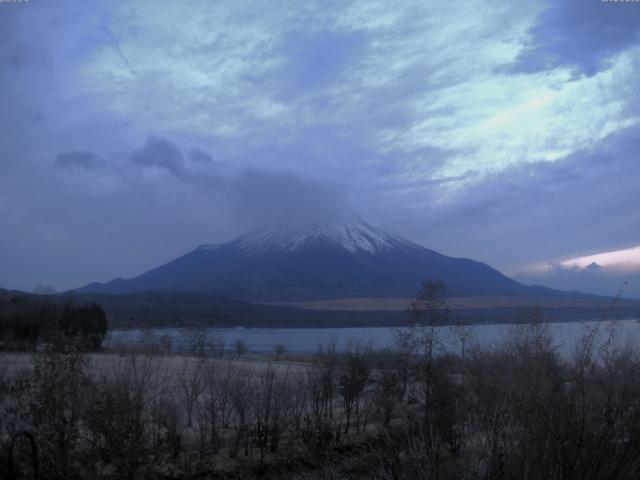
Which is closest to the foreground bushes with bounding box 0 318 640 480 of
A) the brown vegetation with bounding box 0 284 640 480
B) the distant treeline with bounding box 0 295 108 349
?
the brown vegetation with bounding box 0 284 640 480

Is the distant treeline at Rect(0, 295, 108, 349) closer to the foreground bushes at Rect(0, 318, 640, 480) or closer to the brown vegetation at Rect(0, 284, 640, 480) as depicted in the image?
the brown vegetation at Rect(0, 284, 640, 480)

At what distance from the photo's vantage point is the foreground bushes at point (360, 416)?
5062 millimetres

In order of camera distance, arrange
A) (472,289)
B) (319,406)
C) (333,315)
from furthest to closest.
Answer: (472,289)
(333,315)
(319,406)

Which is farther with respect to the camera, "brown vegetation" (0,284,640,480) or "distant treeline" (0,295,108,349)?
"distant treeline" (0,295,108,349)

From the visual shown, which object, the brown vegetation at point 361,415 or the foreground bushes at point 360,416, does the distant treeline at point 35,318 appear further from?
the foreground bushes at point 360,416

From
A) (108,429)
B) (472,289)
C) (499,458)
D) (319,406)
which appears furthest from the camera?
(472,289)

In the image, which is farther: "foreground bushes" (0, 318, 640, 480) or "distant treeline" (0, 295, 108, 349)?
"distant treeline" (0, 295, 108, 349)

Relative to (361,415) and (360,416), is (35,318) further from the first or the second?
(360,416)

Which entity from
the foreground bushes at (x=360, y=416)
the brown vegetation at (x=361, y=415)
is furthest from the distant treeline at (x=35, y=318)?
the foreground bushes at (x=360, y=416)

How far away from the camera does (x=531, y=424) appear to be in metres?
4.98

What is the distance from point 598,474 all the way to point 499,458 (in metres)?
0.77

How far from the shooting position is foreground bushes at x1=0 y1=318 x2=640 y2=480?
5.06 metres

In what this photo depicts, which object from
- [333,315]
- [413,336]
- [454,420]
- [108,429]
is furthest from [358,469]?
[333,315]

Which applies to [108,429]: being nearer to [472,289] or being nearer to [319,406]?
[319,406]
